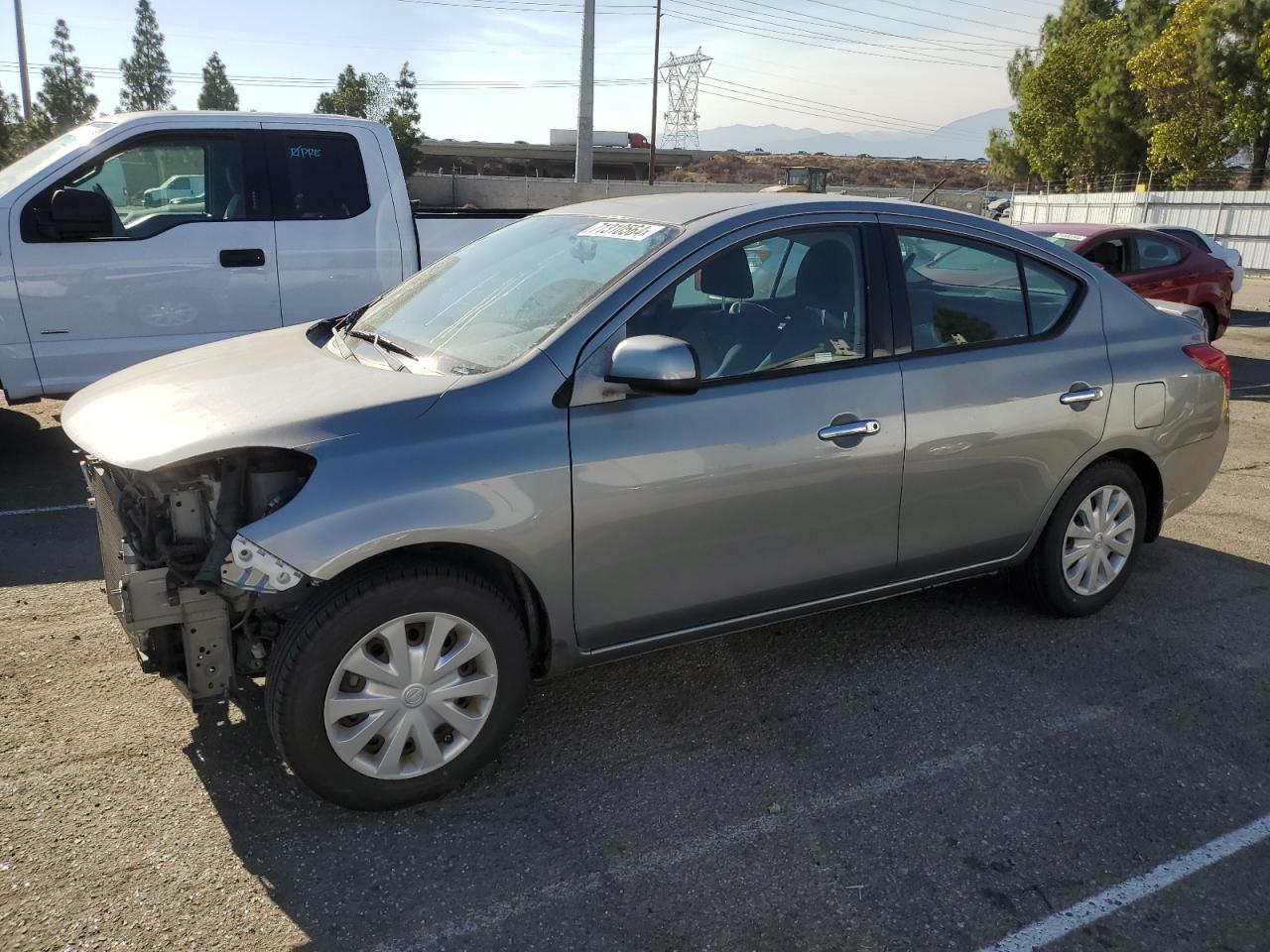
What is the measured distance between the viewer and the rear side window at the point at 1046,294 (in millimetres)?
4172

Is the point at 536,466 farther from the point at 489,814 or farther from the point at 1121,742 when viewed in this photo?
the point at 1121,742

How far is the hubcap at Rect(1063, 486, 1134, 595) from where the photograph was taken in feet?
14.4

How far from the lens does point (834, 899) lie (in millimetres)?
2752

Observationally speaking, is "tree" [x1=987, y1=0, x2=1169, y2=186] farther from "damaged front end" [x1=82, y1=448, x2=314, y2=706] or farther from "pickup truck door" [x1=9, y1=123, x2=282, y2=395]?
"damaged front end" [x1=82, y1=448, x2=314, y2=706]

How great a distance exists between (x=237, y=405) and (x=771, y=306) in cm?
184

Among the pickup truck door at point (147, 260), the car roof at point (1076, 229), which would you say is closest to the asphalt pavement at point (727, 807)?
the pickup truck door at point (147, 260)

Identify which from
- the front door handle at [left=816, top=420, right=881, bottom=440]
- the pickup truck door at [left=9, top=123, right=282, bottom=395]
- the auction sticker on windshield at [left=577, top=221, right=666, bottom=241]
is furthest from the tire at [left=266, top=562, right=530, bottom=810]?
the pickup truck door at [left=9, top=123, right=282, bottom=395]

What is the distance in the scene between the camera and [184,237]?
252 inches

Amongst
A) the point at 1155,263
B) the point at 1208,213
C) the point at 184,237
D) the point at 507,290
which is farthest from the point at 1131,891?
the point at 1208,213

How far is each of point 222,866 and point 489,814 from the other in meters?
0.75

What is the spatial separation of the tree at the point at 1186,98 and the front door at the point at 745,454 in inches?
1528

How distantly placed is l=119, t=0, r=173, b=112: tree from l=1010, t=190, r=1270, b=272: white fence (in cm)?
7088

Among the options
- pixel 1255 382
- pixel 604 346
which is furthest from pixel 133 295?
pixel 1255 382

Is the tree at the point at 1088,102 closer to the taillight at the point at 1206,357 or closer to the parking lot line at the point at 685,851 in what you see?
the taillight at the point at 1206,357
